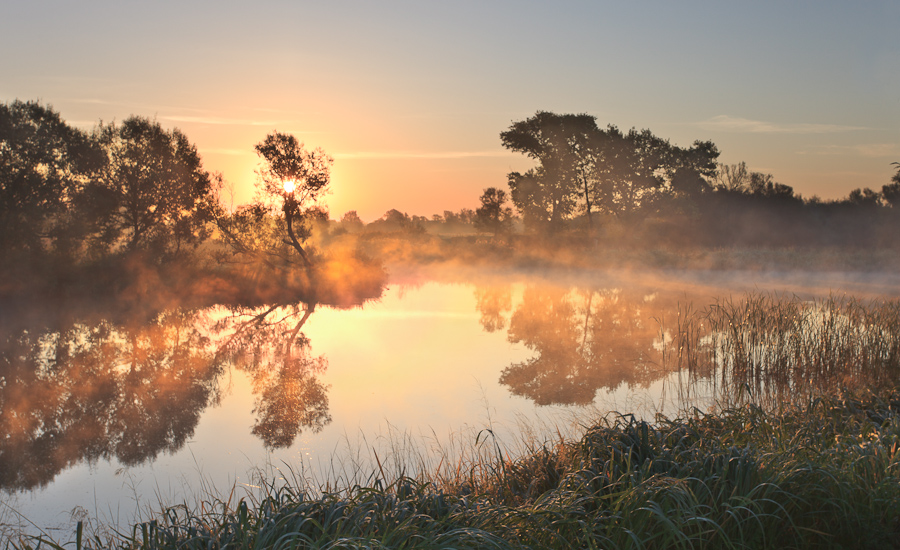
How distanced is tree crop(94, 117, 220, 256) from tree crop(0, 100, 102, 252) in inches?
40.0

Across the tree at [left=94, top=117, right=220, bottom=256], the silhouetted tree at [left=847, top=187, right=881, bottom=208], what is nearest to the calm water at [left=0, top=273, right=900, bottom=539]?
the tree at [left=94, top=117, right=220, bottom=256]

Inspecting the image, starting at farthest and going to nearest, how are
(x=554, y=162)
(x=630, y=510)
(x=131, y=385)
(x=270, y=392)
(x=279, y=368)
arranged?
(x=554, y=162), (x=279, y=368), (x=131, y=385), (x=270, y=392), (x=630, y=510)

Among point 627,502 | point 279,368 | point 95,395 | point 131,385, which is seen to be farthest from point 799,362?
point 95,395

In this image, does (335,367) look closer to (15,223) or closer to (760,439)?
(760,439)

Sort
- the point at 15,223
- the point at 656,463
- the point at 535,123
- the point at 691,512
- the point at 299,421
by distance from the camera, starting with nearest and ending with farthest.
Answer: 1. the point at 691,512
2. the point at 656,463
3. the point at 299,421
4. the point at 15,223
5. the point at 535,123

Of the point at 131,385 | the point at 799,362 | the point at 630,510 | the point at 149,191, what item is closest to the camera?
the point at 630,510

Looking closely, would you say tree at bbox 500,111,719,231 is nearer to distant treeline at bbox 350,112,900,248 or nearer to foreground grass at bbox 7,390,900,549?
distant treeline at bbox 350,112,900,248

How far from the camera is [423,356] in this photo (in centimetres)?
1191

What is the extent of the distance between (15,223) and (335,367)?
15.8 meters

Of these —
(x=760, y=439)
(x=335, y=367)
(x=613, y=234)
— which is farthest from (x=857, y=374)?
(x=613, y=234)

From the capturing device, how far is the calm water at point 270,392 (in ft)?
19.3

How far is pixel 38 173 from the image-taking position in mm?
20391

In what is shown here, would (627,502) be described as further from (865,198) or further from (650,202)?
(865,198)

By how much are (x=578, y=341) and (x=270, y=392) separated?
24.2 ft
